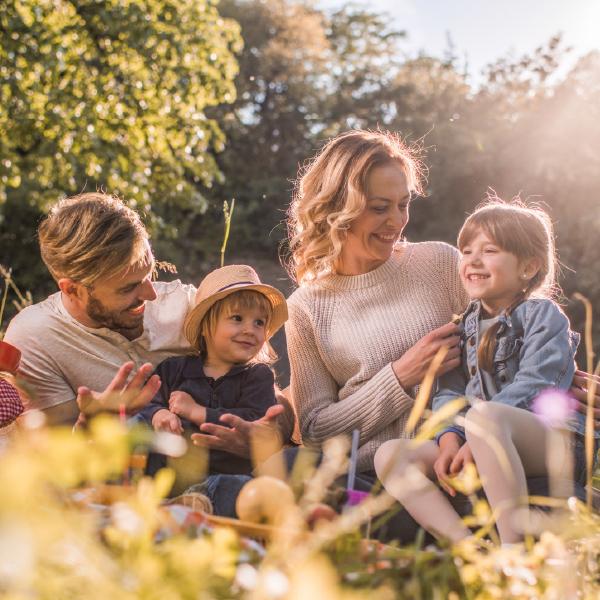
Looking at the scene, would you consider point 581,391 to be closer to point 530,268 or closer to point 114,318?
point 530,268

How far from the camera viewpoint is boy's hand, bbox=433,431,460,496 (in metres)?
2.40

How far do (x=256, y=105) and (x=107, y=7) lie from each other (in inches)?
395

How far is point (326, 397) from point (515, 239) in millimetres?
979

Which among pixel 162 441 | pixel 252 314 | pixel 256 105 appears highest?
pixel 256 105

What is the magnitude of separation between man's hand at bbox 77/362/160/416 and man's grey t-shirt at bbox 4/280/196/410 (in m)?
0.47

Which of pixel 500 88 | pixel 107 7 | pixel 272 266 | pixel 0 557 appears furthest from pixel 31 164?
pixel 0 557

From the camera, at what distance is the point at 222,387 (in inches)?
114

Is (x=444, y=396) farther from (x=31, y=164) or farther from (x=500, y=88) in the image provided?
(x=500, y=88)

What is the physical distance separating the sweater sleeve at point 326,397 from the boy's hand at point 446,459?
40 centimetres

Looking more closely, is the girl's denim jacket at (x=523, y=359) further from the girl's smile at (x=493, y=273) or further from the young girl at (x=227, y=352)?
the young girl at (x=227, y=352)

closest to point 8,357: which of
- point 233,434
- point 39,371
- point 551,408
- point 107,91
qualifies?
point 39,371

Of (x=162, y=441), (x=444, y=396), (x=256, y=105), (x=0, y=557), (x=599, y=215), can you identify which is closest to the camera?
(x=0, y=557)

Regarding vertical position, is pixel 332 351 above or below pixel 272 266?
above

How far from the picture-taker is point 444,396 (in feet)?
9.07
